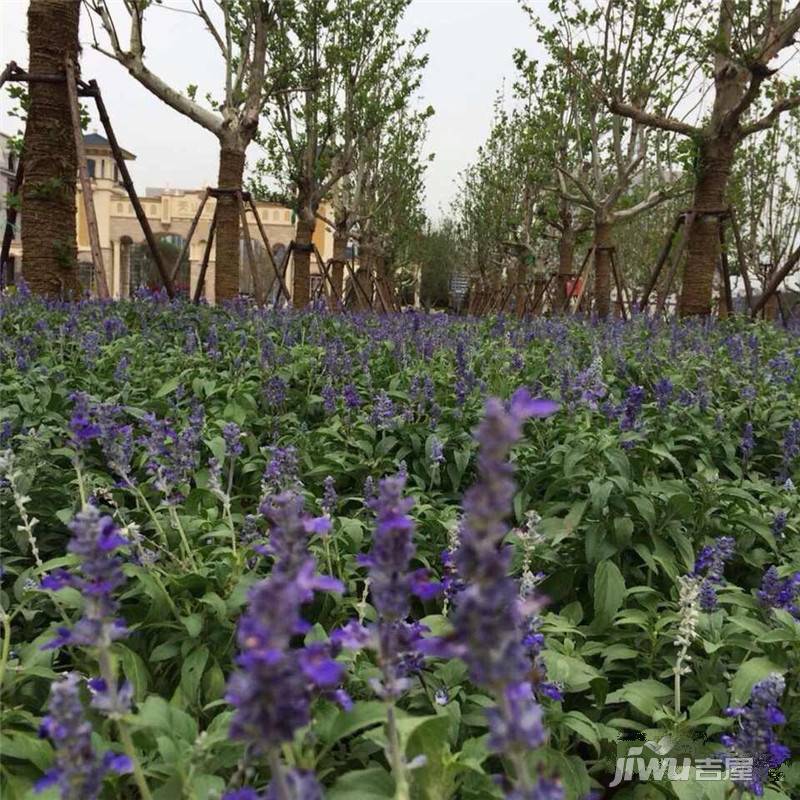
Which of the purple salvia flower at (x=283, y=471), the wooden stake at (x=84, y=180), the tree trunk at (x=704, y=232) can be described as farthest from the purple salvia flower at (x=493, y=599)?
the tree trunk at (x=704, y=232)

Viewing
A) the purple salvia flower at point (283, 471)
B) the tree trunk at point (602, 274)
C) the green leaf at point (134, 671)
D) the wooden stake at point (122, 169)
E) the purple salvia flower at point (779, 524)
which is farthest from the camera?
the tree trunk at point (602, 274)

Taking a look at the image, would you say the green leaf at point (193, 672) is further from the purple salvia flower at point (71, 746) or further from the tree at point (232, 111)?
the tree at point (232, 111)

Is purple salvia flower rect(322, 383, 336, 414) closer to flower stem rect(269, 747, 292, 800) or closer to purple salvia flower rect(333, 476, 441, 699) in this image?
purple salvia flower rect(333, 476, 441, 699)

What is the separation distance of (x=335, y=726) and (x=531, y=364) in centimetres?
387

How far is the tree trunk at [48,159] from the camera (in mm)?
8094

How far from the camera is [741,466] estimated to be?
13.0ft

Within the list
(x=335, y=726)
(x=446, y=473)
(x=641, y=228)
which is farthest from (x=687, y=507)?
(x=641, y=228)

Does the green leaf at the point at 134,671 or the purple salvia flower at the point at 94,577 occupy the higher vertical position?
the purple salvia flower at the point at 94,577

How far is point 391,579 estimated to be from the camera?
98 centimetres

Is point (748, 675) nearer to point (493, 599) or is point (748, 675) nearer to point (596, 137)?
point (493, 599)

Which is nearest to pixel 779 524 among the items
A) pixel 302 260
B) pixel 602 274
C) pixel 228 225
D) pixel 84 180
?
pixel 84 180

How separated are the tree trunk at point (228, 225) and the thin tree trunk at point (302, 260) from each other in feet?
13.0

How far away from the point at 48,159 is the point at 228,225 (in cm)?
391

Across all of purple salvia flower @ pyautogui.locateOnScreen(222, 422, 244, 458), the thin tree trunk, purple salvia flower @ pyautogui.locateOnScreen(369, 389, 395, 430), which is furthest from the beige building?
purple salvia flower @ pyautogui.locateOnScreen(222, 422, 244, 458)
